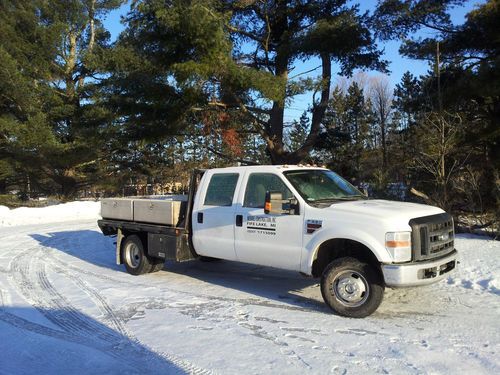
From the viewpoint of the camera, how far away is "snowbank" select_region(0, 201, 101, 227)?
68.2 ft

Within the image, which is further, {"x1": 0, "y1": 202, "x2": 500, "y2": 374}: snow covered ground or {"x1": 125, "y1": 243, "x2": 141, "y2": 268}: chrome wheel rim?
{"x1": 125, "y1": 243, "x2": 141, "y2": 268}: chrome wheel rim

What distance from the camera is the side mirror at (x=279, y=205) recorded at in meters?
6.60

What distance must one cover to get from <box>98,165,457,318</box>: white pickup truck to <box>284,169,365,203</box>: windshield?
18 mm

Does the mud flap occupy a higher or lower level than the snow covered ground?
higher

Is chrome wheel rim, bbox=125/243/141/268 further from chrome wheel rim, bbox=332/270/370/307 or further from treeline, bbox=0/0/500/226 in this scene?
treeline, bbox=0/0/500/226

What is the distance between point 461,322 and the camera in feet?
19.4

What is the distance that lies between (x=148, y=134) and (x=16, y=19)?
16.5 m

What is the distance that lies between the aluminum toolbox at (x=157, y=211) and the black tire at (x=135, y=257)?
44cm

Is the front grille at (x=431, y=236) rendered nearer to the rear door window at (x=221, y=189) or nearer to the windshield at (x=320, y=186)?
the windshield at (x=320, y=186)

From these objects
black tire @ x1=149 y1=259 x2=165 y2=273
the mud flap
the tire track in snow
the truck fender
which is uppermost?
the truck fender

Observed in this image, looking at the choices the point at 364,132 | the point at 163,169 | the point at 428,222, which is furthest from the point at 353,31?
the point at 364,132

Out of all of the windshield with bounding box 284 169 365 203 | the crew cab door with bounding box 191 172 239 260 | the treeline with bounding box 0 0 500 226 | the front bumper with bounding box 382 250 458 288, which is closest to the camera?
the front bumper with bounding box 382 250 458 288

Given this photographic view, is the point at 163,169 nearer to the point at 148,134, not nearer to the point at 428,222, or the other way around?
the point at 148,134

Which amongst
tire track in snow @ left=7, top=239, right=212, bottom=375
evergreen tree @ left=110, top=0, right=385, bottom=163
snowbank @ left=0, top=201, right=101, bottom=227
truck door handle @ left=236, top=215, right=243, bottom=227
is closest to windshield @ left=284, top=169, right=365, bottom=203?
truck door handle @ left=236, top=215, right=243, bottom=227
